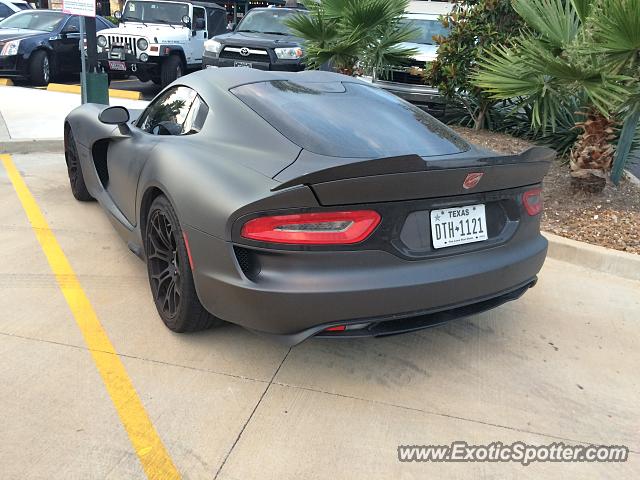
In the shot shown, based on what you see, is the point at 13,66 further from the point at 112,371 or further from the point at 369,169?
the point at 369,169

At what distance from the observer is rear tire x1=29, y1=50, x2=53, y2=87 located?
1203 cm

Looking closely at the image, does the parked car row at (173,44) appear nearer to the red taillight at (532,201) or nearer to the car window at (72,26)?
the car window at (72,26)

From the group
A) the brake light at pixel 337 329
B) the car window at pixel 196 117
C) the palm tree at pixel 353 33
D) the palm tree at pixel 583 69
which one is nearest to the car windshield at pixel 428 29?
the palm tree at pixel 353 33

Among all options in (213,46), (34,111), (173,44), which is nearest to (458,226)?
(34,111)

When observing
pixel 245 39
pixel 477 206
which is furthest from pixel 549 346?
pixel 245 39

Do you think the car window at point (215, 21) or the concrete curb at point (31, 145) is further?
the car window at point (215, 21)

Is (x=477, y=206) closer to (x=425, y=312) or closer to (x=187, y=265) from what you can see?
(x=425, y=312)

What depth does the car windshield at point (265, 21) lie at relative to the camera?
1148 cm

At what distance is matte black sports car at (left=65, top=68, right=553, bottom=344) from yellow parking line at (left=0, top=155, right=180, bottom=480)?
38 cm

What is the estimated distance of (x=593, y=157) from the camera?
5285mm

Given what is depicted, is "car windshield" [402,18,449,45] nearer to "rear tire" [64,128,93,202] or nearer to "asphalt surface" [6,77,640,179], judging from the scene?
"asphalt surface" [6,77,640,179]

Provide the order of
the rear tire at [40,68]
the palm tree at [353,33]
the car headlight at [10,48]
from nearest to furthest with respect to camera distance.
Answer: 1. the palm tree at [353,33]
2. the car headlight at [10,48]
3. the rear tire at [40,68]

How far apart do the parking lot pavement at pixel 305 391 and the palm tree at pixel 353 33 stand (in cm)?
490

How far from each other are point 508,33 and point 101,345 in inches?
251
